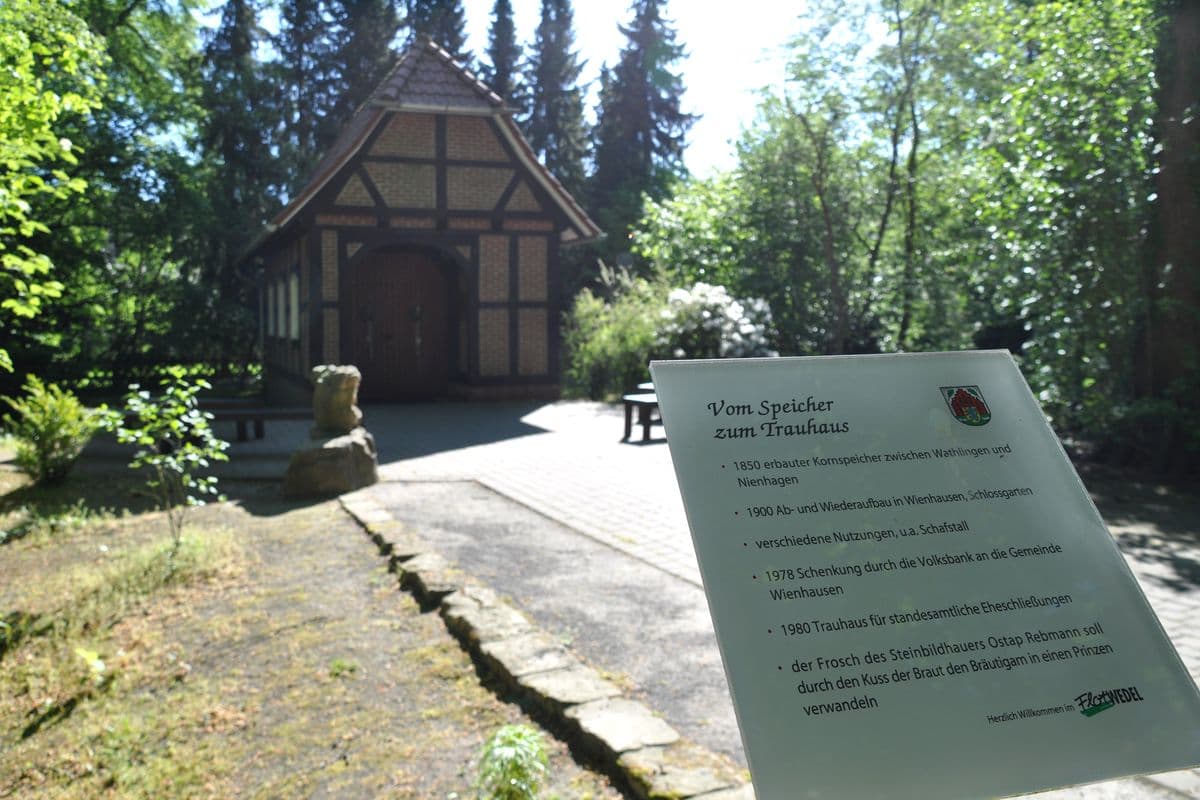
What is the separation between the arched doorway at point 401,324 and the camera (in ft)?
58.6

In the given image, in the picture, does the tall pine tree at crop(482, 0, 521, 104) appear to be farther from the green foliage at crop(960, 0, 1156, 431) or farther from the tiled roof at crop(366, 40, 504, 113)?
the green foliage at crop(960, 0, 1156, 431)

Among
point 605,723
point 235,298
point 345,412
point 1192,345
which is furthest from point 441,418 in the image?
point 235,298

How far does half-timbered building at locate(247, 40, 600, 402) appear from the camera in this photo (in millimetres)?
16734

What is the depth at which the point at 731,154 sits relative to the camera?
18141 mm

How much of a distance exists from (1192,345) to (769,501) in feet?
26.8

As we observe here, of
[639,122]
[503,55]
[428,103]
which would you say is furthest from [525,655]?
[503,55]

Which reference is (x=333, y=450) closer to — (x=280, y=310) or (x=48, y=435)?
(x=48, y=435)

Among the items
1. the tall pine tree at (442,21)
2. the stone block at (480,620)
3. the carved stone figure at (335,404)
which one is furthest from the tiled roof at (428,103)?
the tall pine tree at (442,21)

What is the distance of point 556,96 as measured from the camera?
40438mm

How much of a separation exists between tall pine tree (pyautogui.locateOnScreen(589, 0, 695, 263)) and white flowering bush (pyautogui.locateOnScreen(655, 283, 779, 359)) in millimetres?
20241

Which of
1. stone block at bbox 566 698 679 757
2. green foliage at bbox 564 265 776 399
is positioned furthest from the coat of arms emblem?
green foliage at bbox 564 265 776 399

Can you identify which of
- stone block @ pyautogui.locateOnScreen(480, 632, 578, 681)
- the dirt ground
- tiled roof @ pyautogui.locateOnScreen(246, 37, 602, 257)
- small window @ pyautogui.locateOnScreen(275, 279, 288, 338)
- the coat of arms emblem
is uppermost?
tiled roof @ pyautogui.locateOnScreen(246, 37, 602, 257)

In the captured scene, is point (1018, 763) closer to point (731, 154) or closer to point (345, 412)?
point (345, 412)

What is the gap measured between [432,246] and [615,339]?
3543 millimetres
